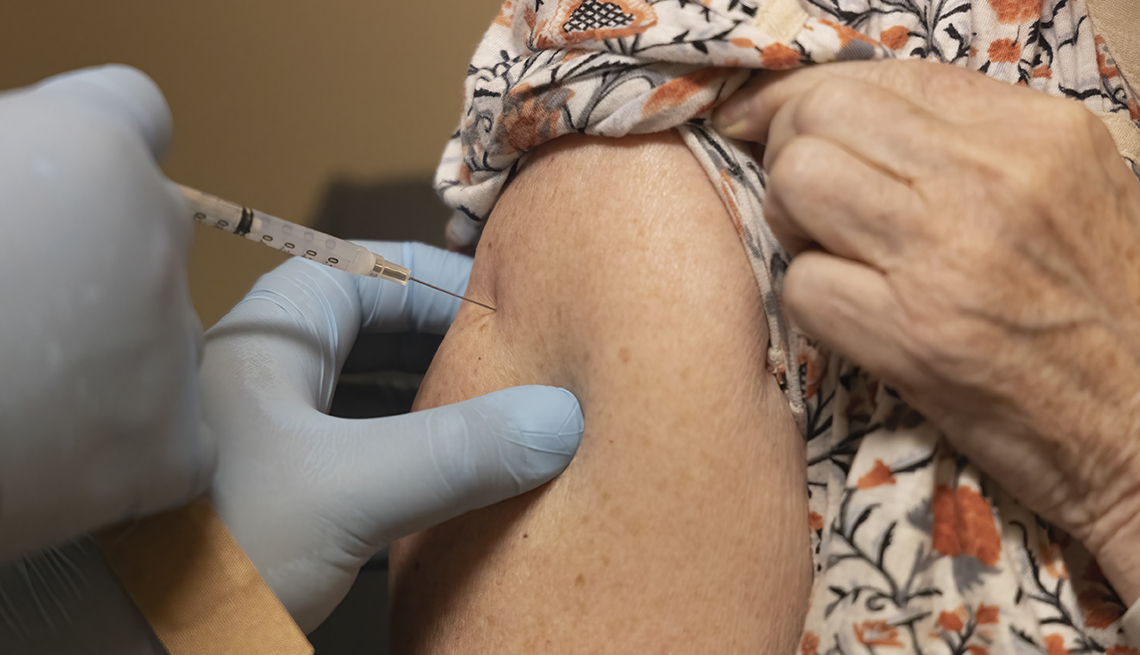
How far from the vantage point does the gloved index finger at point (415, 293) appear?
1.14 meters

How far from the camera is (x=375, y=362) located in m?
1.37

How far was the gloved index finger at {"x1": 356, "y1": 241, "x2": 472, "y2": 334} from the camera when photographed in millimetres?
1145

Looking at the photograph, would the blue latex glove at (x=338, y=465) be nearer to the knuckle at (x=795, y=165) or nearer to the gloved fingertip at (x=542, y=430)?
the gloved fingertip at (x=542, y=430)

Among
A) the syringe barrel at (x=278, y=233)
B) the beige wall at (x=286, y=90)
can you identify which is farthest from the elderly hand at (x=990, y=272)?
the beige wall at (x=286, y=90)

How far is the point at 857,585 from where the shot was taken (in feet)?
2.00

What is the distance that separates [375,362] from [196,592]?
787 millimetres

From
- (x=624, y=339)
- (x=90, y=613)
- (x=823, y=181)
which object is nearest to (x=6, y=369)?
(x=90, y=613)

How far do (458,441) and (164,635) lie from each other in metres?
→ 0.34

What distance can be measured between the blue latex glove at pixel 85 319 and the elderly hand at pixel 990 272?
55 centimetres

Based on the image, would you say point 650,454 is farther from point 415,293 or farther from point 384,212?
point 384,212

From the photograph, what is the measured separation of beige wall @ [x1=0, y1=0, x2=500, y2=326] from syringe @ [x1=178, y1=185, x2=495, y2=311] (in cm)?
91

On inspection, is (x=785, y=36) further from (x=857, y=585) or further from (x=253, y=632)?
(x=253, y=632)

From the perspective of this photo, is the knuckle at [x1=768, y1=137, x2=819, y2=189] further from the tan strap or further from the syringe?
the tan strap

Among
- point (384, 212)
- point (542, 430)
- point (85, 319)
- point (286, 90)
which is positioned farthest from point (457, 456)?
point (286, 90)
